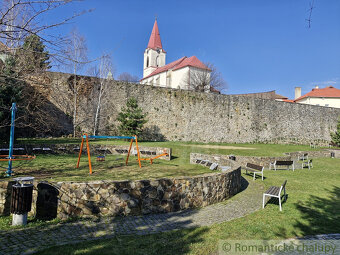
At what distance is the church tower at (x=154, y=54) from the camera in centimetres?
6044

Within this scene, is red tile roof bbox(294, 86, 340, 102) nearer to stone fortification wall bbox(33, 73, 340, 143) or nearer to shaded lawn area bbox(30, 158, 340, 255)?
stone fortification wall bbox(33, 73, 340, 143)

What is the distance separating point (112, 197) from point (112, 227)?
0.72 meters

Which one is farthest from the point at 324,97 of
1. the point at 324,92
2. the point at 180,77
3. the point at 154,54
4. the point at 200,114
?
the point at 154,54

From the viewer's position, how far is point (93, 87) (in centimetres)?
2119

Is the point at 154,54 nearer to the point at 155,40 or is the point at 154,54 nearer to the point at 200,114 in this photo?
the point at 155,40

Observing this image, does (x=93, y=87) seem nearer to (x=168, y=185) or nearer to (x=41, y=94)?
(x=41, y=94)

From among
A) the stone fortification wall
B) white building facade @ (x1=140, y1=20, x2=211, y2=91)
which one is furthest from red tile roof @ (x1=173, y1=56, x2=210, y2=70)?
the stone fortification wall

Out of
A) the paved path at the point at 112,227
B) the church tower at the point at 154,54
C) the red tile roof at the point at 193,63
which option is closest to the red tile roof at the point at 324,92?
the red tile roof at the point at 193,63

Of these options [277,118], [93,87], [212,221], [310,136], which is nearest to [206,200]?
[212,221]

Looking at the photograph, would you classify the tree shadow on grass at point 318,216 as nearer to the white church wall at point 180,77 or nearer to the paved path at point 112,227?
the paved path at point 112,227

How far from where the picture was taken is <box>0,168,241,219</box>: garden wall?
471 cm

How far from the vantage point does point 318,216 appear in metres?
5.29

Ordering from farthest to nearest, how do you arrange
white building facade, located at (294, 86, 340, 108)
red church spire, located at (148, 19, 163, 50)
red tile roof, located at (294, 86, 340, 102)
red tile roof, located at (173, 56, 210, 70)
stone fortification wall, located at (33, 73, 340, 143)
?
red church spire, located at (148, 19, 163, 50), red tile roof, located at (294, 86, 340, 102), white building facade, located at (294, 86, 340, 108), red tile roof, located at (173, 56, 210, 70), stone fortification wall, located at (33, 73, 340, 143)

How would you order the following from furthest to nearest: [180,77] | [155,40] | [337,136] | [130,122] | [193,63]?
[155,40] < [180,77] < [193,63] < [337,136] < [130,122]
